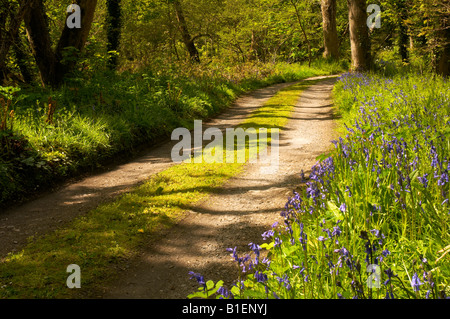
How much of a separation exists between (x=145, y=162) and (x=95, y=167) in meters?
1.07

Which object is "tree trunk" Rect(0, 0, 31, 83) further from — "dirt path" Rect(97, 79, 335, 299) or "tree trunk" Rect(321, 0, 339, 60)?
"tree trunk" Rect(321, 0, 339, 60)

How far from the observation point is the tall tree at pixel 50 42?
11008 millimetres

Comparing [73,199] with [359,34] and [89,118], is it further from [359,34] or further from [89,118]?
[359,34]

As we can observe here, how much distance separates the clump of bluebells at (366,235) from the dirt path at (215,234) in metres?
0.55

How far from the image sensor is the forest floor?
13.4ft

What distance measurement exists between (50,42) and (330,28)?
18528 millimetres

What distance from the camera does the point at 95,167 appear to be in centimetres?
816

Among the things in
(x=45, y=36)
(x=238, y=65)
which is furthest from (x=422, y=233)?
(x=238, y=65)

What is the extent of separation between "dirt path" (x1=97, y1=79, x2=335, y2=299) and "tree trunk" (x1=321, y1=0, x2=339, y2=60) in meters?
18.6

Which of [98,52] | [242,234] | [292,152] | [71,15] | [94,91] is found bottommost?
[242,234]

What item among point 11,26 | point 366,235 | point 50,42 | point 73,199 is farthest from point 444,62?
point 366,235

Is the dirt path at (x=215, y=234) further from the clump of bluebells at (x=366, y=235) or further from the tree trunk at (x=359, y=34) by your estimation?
the tree trunk at (x=359, y=34)

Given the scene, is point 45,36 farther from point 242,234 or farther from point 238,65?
point 238,65

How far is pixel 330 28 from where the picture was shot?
24.9 m
